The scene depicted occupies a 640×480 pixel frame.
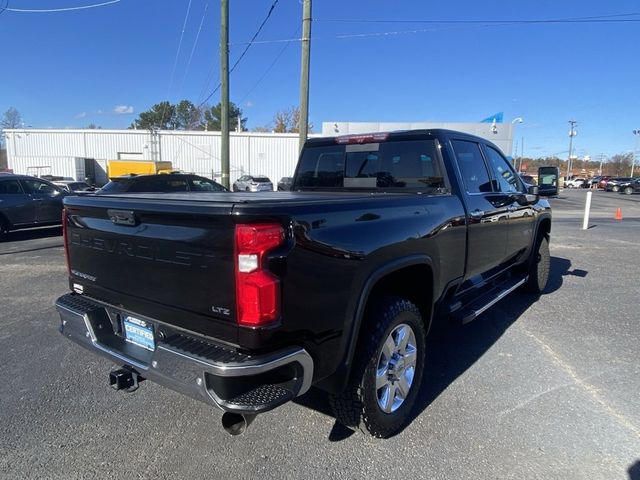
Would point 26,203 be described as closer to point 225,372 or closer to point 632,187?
point 225,372

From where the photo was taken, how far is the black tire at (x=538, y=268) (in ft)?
18.9

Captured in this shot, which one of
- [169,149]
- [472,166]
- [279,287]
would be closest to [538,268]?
[472,166]

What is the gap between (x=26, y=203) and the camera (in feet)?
36.4

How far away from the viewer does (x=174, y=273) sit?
7.32 ft

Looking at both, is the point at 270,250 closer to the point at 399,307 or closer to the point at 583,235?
the point at 399,307

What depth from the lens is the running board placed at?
11.6 feet

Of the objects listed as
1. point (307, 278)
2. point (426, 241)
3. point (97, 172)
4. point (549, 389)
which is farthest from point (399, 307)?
point (97, 172)

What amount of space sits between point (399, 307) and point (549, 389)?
164cm

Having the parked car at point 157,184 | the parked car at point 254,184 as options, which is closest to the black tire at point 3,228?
the parked car at point 157,184

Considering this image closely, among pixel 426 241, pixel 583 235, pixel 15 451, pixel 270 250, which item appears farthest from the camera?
pixel 583 235

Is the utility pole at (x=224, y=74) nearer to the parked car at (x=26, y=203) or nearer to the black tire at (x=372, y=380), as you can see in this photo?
the parked car at (x=26, y=203)

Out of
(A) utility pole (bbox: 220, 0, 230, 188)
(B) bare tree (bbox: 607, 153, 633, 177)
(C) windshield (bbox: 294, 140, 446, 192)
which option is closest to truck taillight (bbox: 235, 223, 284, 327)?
(C) windshield (bbox: 294, 140, 446, 192)

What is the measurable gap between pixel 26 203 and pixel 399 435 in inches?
463

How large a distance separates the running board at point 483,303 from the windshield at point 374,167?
41.4 inches
